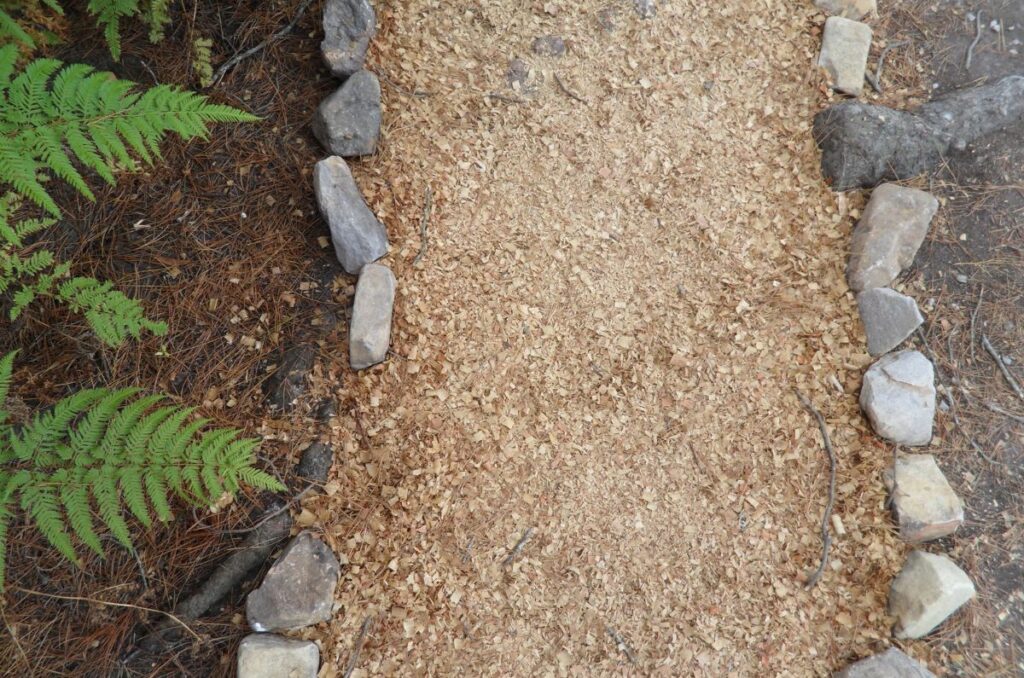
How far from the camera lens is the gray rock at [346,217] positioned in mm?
2525

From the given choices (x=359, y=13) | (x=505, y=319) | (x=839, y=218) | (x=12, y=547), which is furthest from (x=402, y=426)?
(x=839, y=218)

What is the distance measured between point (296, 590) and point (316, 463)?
0.44 metres

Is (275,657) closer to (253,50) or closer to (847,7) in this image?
(253,50)

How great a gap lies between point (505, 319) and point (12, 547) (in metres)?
1.89

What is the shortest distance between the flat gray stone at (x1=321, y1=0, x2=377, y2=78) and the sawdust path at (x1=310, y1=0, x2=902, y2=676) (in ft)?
0.40

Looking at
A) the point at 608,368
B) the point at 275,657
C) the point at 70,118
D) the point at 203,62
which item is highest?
the point at 70,118

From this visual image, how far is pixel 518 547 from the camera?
241 cm

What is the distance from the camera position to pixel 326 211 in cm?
252

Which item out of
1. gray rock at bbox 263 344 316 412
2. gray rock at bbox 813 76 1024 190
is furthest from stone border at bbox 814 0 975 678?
gray rock at bbox 263 344 316 412

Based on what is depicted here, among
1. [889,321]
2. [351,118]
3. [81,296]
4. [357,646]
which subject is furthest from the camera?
[889,321]

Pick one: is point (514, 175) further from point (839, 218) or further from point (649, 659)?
point (649, 659)

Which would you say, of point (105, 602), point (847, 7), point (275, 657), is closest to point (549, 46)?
point (847, 7)

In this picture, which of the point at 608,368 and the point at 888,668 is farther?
the point at 608,368

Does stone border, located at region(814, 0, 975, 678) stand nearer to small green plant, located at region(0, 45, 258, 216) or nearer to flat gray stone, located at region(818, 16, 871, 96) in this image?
flat gray stone, located at region(818, 16, 871, 96)
